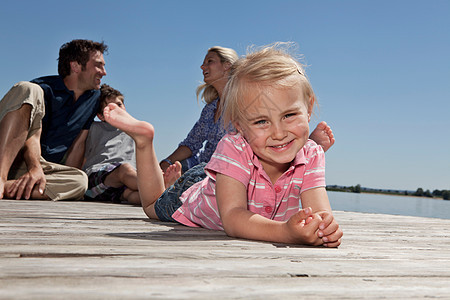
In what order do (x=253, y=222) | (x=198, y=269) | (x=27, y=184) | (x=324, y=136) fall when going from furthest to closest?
1. (x=27, y=184)
2. (x=324, y=136)
3. (x=253, y=222)
4. (x=198, y=269)

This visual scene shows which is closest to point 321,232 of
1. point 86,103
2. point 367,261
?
point 367,261

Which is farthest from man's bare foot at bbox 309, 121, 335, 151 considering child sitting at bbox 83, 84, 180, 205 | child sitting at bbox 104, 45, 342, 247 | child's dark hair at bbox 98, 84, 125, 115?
child's dark hair at bbox 98, 84, 125, 115

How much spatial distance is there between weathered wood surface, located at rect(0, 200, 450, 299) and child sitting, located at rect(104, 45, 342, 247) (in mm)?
68

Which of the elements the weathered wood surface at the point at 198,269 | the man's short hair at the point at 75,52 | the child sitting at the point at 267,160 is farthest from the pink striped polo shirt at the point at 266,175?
the man's short hair at the point at 75,52

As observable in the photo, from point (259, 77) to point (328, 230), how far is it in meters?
0.59

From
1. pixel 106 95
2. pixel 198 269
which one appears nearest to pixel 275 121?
pixel 198 269

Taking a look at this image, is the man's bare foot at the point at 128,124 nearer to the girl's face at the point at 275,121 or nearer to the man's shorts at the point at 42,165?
the girl's face at the point at 275,121

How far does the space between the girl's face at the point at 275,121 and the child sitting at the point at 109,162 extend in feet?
7.61

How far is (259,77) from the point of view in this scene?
157 cm

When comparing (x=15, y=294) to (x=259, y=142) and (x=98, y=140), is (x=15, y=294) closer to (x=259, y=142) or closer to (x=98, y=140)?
(x=259, y=142)

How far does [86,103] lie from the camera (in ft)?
13.9

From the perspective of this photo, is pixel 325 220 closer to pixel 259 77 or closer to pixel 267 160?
pixel 267 160

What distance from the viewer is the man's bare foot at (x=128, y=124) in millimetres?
1993

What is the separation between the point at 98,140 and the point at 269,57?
3085 millimetres
